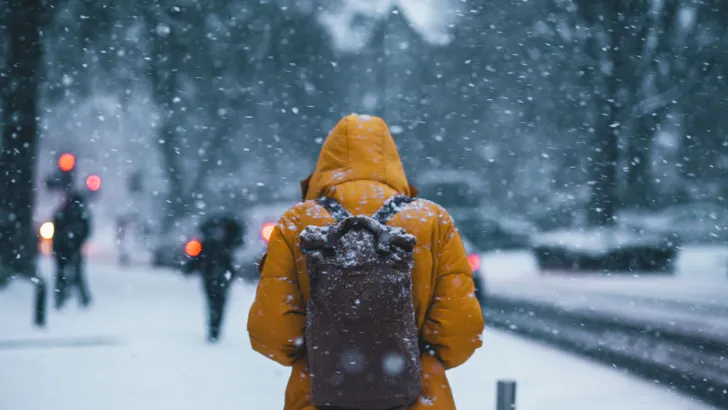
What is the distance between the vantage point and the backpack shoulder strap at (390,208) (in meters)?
2.64

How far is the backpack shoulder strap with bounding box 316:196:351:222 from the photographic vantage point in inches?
105

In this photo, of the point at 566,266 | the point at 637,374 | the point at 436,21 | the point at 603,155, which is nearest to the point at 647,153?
the point at 603,155

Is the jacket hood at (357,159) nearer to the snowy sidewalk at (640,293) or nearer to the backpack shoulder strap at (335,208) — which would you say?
the backpack shoulder strap at (335,208)

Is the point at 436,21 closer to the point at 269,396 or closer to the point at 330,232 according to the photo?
the point at 269,396

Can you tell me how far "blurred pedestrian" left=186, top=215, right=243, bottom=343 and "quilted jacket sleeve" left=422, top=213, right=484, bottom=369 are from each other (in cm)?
671

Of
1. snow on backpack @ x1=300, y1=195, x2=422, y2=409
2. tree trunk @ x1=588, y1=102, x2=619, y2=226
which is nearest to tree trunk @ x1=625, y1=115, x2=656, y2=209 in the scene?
tree trunk @ x1=588, y1=102, x2=619, y2=226

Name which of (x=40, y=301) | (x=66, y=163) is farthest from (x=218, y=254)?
(x=66, y=163)

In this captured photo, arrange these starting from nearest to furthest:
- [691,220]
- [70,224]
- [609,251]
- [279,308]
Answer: [279,308] → [70,224] → [609,251] → [691,220]

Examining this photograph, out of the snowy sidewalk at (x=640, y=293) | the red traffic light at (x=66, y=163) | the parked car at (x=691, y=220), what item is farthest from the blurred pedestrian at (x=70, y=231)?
the parked car at (x=691, y=220)

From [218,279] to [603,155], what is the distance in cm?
1806

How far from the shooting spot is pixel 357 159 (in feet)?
9.11

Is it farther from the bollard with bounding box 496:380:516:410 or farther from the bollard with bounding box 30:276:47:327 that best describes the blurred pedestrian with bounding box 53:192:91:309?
the bollard with bounding box 496:380:516:410

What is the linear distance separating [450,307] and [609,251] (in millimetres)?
20599

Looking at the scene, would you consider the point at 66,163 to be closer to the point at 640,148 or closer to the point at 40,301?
the point at 40,301
